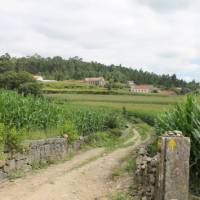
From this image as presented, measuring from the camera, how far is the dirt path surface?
11938 mm

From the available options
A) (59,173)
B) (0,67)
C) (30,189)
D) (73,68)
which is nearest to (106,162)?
(59,173)

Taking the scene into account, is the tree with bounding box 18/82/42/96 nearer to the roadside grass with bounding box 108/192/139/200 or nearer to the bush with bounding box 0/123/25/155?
the bush with bounding box 0/123/25/155

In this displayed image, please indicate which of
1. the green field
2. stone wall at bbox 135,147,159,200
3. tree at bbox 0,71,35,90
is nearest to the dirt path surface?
stone wall at bbox 135,147,159,200

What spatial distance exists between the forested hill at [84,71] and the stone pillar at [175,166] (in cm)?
9325

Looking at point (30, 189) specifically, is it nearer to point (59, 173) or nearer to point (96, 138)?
point (59, 173)

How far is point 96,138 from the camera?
3244 centimetres

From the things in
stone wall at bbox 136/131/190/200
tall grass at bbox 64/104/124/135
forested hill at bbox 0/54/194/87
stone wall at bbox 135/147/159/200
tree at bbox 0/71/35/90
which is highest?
forested hill at bbox 0/54/194/87

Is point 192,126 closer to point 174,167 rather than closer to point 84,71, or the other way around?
point 174,167

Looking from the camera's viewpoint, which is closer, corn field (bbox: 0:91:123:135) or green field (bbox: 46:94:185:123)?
corn field (bbox: 0:91:123:135)

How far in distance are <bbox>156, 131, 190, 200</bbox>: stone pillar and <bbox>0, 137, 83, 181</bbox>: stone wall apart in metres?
7.48

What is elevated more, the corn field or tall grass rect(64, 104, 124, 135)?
the corn field

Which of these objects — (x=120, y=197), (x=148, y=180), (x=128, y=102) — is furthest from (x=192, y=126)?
(x=128, y=102)

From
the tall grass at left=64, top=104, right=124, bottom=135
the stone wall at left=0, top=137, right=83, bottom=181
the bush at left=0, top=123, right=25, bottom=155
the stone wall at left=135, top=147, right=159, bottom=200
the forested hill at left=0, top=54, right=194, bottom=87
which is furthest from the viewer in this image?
the forested hill at left=0, top=54, right=194, bottom=87

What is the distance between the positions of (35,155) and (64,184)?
192 inches
